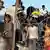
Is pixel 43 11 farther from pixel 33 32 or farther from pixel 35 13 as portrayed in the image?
pixel 33 32

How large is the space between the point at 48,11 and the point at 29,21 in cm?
17

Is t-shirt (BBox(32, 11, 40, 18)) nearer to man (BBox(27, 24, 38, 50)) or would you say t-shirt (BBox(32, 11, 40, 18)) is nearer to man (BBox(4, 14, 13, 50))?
man (BBox(27, 24, 38, 50))

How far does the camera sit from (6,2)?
3.50 feet

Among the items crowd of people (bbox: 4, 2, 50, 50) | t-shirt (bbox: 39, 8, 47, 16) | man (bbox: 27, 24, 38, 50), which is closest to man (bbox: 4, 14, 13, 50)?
crowd of people (bbox: 4, 2, 50, 50)

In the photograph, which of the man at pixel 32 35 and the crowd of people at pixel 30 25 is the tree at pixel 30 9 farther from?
the man at pixel 32 35

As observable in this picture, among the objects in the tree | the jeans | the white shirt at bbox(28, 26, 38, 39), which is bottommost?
the jeans

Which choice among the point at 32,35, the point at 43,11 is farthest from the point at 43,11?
the point at 32,35

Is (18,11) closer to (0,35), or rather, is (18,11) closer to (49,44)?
(0,35)

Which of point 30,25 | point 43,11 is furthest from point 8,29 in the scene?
point 43,11

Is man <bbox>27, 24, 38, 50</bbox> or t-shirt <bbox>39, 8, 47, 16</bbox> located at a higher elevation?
t-shirt <bbox>39, 8, 47, 16</bbox>

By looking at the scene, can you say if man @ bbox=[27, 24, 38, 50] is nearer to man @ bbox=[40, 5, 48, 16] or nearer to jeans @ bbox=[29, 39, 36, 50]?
jeans @ bbox=[29, 39, 36, 50]

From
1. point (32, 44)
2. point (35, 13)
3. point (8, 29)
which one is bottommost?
point (32, 44)

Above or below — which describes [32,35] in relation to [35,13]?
below

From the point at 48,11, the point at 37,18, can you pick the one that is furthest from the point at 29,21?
the point at 48,11
